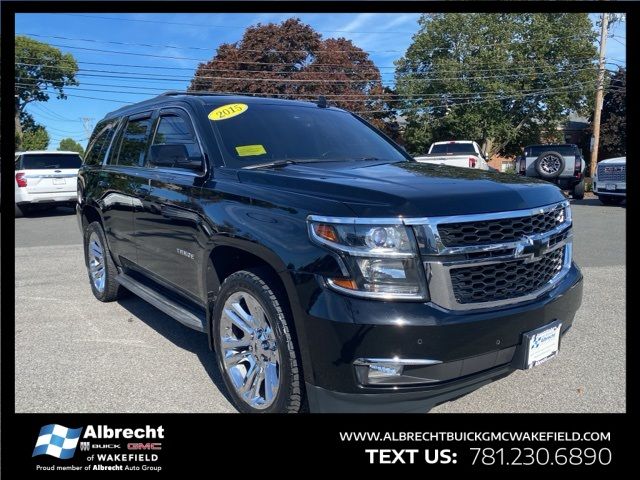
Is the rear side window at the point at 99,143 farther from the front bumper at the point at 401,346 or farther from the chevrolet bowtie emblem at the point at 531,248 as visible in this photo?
the chevrolet bowtie emblem at the point at 531,248

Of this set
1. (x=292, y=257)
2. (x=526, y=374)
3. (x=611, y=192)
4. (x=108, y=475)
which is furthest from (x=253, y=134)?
(x=611, y=192)

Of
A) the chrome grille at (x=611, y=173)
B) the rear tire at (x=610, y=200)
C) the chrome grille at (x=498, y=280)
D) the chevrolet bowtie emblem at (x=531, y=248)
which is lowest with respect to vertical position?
the chrome grille at (x=498, y=280)

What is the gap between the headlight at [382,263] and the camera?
93.8 inches

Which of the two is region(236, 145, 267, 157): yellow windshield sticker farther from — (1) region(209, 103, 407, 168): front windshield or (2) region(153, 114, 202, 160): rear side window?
(2) region(153, 114, 202, 160): rear side window

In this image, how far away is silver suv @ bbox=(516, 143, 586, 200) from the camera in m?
16.4

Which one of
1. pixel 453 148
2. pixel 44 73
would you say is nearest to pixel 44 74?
pixel 44 73

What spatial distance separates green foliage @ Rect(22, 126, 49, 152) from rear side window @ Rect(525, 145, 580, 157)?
2874 cm

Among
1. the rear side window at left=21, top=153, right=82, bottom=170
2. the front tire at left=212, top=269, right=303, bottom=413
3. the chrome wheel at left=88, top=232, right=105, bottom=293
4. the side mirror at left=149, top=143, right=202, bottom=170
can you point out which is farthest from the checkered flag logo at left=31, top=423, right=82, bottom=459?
the rear side window at left=21, top=153, right=82, bottom=170

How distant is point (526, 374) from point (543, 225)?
1311 mm

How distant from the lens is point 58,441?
283 centimetres

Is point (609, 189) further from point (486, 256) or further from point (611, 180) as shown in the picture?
point (486, 256)

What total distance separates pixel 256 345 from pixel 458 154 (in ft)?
48.4

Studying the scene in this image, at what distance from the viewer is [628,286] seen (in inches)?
135

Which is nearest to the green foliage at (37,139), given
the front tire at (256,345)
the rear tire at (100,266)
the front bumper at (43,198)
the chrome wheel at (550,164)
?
the front bumper at (43,198)
